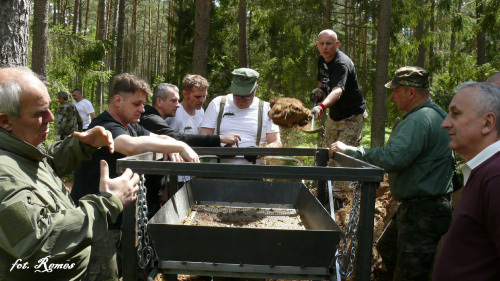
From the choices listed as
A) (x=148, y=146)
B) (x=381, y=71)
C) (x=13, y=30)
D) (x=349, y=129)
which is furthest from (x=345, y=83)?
(x=381, y=71)

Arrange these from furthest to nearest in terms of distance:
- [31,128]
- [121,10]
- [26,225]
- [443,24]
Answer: [121,10] < [443,24] < [31,128] < [26,225]

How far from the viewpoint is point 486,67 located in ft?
29.0

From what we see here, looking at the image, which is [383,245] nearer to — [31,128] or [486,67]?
[31,128]

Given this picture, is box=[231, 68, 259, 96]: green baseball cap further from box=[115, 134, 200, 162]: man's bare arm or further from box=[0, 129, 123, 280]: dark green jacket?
box=[0, 129, 123, 280]: dark green jacket

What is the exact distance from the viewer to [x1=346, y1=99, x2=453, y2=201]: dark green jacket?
3.60 m

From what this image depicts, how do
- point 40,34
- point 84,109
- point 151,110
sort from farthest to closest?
point 84,109
point 40,34
point 151,110

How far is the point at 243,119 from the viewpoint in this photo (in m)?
5.15

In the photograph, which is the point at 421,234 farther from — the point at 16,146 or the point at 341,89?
the point at 16,146

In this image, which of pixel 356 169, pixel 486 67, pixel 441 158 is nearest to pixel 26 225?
pixel 356 169

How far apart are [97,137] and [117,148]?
0.41 metres

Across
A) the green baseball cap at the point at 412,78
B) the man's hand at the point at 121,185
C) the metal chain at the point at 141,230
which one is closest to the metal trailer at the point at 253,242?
the metal chain at the point at 141,230

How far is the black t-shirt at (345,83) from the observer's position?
5.82 metres

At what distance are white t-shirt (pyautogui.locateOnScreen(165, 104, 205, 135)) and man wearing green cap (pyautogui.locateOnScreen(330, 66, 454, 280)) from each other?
80.5 inches

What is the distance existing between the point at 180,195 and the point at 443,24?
1192 cm
